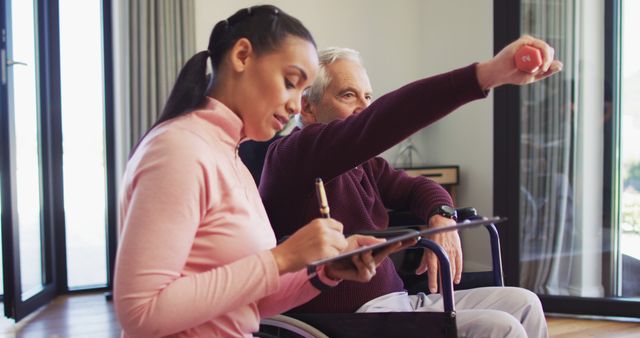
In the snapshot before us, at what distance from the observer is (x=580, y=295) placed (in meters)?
3.13

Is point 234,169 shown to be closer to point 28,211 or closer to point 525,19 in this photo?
point 525,19

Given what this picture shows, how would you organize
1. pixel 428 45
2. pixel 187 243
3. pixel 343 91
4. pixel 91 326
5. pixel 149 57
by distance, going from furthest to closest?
pixel 428 45 < pixel 149 57 < pixel 91 326 < pixel 343 91 < pixel 187 243

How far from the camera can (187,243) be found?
78 centimetres

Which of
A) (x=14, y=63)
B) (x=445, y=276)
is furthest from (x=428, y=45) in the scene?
(x=445, y=276)

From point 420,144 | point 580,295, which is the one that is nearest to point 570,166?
point 580,295

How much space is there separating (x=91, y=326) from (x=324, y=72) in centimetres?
215

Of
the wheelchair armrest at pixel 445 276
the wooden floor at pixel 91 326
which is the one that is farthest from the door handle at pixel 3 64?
the wheelchair armrest at pixel 445 276

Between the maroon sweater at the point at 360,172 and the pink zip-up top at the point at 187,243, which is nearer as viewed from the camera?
the pink zip-up top at the point at 187,243

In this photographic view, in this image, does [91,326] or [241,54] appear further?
[91,326]

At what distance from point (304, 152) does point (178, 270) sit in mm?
484

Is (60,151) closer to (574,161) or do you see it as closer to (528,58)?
(574,161)

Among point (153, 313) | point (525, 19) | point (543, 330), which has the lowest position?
point (543, 330)

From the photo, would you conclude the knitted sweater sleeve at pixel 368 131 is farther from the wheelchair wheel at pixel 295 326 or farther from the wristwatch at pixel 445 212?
the wristwatch at pixel 445 212

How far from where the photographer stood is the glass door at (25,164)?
2.94m
